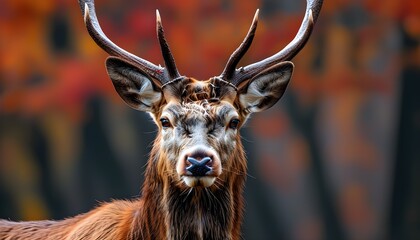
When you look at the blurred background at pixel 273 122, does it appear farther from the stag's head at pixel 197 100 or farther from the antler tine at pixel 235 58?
the antler tine at pixel 235 58

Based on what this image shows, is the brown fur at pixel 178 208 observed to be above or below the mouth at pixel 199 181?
below

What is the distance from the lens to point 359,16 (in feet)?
35.4

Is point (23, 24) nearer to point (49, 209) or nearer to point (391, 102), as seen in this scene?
point (49, 209)

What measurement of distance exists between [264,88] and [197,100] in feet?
1.88

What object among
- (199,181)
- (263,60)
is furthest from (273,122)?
(199,181)

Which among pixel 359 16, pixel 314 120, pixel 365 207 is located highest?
pixel 359 16

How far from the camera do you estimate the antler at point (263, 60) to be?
6.50 metres

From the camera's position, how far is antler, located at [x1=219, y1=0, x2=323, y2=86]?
6496 millimetres

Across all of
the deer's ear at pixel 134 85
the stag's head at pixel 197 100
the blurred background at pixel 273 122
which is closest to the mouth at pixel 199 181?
the stag's head at pixel 197 100

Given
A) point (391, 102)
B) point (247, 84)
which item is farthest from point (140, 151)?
point (247, 84)

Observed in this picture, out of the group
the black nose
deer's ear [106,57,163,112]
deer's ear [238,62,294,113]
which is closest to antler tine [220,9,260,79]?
deer's ear [238,62,294,113]

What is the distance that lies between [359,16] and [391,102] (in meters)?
0.88

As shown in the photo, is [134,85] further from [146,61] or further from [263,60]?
[263,60]

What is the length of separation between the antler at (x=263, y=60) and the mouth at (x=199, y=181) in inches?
30.1
